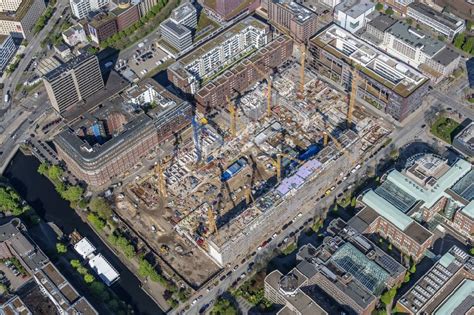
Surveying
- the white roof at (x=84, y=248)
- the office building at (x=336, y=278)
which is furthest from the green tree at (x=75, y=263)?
the office building at (x=336, y=278)

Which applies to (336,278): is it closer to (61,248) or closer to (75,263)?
(75,263)

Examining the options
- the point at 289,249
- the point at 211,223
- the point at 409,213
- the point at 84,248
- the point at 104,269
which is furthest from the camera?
the point at 84,248

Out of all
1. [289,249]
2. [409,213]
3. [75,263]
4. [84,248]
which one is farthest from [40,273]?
[409,213]

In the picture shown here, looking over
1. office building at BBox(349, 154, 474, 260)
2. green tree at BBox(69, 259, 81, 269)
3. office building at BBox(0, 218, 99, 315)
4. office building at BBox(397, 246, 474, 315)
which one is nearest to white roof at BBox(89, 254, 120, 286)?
green tree at BBox(69, 259, 81, 269)

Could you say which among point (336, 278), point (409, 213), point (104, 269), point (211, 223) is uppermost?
point (104, 269)

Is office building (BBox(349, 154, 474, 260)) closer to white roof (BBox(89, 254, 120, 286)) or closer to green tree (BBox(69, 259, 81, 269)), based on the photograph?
white roof (BBox(89, 254, 120, 286))

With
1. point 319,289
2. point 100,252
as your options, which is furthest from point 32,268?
point 319,289
